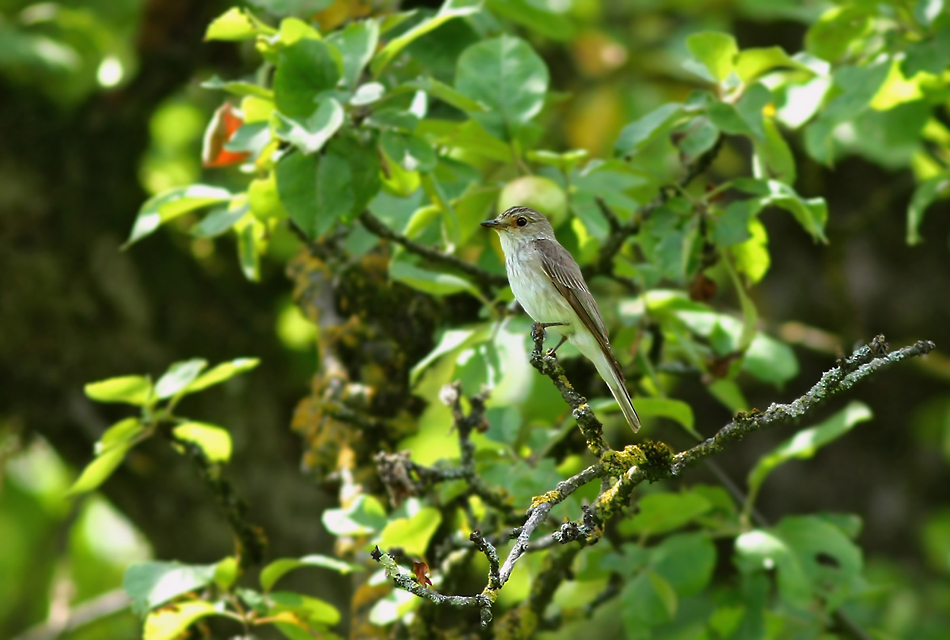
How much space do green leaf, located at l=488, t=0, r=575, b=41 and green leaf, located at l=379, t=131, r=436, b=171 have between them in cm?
107

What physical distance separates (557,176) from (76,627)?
12.1 feet

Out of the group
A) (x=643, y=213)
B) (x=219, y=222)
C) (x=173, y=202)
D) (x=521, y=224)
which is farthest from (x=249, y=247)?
(x=643, y=213)

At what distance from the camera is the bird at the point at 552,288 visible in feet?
10.0

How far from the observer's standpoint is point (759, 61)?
329 cm

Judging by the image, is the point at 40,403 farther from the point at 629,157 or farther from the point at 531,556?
the point at 629,157

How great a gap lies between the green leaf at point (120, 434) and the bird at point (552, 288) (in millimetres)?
1336

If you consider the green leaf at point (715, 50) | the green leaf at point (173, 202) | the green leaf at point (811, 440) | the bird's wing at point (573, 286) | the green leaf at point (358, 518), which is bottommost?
the green leaf at point (811, 440)

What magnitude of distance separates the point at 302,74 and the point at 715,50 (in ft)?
4.31

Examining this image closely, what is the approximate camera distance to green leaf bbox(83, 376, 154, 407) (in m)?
3.24

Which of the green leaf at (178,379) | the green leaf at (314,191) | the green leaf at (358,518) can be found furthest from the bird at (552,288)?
the green leaf at (178,379)

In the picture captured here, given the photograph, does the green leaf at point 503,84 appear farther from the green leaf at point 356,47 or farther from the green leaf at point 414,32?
the green leaf at point 356,47

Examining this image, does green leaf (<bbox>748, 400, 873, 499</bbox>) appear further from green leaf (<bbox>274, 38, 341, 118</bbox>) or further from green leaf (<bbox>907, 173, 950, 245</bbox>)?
green leaf (<bbox>274, 38, 341, 118</bbox>)

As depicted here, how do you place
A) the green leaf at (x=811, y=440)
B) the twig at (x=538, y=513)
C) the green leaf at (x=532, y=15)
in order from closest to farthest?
the twig at (x=538, y=513) → the green leaf at (x=811, y=440) → the green leaf at (x=532, y=15)

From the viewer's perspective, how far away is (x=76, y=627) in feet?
17.6
